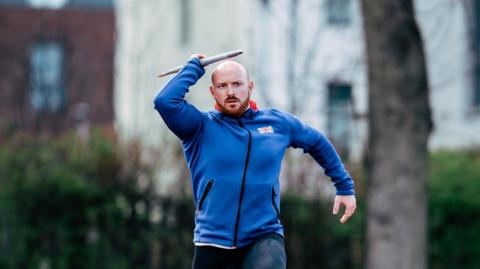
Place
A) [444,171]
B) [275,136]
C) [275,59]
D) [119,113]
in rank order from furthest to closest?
[119,113], [275,59], [444,171], [275,136]

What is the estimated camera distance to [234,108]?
6.25 m

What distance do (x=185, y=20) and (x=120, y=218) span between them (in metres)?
12.7

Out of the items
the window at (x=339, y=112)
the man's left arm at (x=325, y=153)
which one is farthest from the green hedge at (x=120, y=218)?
the man's left arm at (x=325, y=153)

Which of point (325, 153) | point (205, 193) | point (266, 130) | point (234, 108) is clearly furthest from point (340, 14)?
point (205, 193)

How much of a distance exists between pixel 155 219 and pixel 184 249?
23.7 inches

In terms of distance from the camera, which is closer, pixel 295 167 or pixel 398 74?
pixel 398 74

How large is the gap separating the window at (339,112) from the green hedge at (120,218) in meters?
Result: 2.23

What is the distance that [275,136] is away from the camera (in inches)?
251

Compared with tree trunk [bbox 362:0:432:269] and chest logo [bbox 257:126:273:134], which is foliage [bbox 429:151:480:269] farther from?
chest logo [bbox 257:126:273:134]

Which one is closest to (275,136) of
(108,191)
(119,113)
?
(108,191)

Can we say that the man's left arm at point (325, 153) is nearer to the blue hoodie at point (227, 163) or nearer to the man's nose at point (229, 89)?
the blue hoodie at point (227, 163)

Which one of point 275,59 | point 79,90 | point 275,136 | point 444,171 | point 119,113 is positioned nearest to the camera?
point 275,136

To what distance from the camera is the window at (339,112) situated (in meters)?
18.8

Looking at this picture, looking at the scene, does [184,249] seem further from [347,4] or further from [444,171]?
[347,4]
